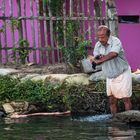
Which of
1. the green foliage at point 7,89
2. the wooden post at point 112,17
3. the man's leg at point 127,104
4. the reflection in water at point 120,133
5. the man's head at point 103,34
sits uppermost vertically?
the wooden post at point 112,17

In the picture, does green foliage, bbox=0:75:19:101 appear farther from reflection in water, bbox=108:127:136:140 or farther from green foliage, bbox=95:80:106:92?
reflection in water, bbox=108:127:136:140

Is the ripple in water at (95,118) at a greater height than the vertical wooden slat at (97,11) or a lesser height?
lesser

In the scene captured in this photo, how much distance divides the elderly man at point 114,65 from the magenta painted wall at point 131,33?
4.02 metres

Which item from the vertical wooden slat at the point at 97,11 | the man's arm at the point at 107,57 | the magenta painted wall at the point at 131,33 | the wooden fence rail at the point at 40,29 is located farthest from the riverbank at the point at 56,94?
the magenta painted wall at the point at 131,33

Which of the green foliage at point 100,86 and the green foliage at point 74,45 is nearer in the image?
the green foliage at point 100,86

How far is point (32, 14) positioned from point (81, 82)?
7.61ft

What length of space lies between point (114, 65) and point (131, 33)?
4.51 meters

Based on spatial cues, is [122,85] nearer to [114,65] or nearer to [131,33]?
[114,65]

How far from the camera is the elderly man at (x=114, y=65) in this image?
33.7 feet

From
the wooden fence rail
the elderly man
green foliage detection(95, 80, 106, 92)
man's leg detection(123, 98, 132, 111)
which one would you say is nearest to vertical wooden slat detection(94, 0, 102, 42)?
the wooden fence rail

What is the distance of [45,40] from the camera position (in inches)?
523

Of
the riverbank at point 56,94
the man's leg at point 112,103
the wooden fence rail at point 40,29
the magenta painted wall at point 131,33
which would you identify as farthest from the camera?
the magenta painted wall at point 131,33

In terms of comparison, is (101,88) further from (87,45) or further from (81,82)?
(87,45)

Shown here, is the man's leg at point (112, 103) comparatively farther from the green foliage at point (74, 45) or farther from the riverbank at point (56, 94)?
the green foliage at point (74, 45)
